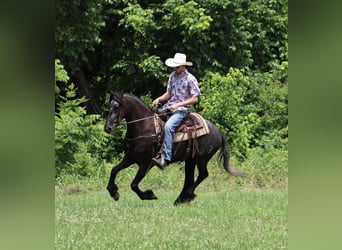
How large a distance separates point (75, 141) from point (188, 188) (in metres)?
4.55

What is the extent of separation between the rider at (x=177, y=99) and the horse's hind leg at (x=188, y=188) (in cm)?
57

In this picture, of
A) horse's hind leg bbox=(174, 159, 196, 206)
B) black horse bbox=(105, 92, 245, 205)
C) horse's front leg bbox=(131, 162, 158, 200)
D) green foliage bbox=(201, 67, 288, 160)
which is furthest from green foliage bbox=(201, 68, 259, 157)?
horse's front leg bbox=(131, 162, 158, 200)

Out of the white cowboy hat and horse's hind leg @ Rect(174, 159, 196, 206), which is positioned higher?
the white cowboy hat

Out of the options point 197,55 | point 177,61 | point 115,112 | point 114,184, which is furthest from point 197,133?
point 197,55

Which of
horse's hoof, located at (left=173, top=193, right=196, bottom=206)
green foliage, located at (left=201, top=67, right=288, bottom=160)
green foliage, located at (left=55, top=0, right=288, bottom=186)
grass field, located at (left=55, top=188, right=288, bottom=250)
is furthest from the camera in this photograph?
green foliage, located at (left=55, top=0, right=288, bottom=186)

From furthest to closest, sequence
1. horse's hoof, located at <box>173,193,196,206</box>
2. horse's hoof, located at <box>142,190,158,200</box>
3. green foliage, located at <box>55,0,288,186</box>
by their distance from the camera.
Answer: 1. green foliage, located at <box>55,0,288,186</box>
2. horse's hoof, located at <box>173,193,196,206</box>
3. horse's hoof, located at <box>142,190,158,200</box>

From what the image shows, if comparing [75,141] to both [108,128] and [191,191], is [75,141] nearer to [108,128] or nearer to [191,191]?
[191,191]

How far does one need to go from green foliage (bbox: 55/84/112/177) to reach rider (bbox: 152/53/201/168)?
4338mm

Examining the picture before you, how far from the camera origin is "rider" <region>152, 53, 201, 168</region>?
26.8 ft

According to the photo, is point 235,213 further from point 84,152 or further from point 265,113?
point 265,113

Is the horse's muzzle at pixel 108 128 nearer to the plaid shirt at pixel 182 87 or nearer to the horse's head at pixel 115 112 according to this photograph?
the horse's head at pixel 115 112

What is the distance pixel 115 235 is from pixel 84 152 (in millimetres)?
7373

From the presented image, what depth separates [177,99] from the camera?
8352 millimetres

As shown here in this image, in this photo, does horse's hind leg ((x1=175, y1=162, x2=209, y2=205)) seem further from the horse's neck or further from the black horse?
the horse's neck
